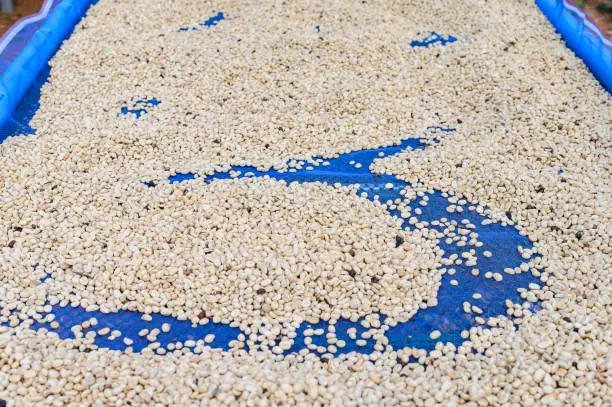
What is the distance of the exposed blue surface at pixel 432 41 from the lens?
6117mm

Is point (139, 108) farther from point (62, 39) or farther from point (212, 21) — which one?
point (212, 21)

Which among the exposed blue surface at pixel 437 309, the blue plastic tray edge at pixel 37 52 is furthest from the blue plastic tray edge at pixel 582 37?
the blue plastic tray edge at pixel 37 52

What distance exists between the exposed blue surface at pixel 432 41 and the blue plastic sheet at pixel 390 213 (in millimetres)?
10

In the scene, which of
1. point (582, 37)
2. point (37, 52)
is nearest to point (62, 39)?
point (37, 52)

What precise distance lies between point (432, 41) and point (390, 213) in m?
2.78

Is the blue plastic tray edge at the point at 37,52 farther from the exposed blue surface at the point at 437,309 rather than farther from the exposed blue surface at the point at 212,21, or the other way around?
the exposed blue surface at the point at 437,309

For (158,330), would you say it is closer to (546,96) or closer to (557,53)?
(546,96)

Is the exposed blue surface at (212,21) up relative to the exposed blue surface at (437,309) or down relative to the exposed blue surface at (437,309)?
up

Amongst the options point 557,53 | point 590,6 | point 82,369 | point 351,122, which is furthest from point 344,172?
point 590,6

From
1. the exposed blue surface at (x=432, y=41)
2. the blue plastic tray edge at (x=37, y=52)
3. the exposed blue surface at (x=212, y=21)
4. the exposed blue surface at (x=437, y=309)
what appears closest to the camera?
the exposed blue surface at (x=437, y=309)

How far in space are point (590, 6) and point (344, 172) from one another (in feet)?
17.6

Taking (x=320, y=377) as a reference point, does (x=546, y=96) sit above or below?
above

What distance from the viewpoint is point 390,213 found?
13.4 ft

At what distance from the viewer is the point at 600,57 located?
18.0 ft
